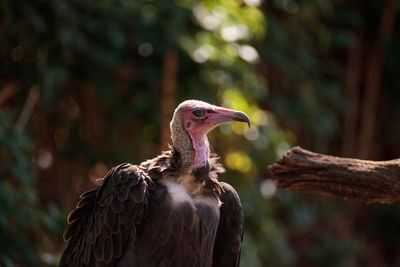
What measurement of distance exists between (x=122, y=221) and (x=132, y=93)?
10.9ft

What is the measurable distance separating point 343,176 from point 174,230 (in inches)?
37.6

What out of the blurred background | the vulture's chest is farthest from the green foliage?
the vulture's chest

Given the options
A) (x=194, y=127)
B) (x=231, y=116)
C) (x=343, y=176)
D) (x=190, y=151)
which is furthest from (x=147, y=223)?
(x=343, y=176)

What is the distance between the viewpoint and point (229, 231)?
3779 mm

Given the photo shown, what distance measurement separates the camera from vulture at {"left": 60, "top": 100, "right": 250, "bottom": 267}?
3.47 meters

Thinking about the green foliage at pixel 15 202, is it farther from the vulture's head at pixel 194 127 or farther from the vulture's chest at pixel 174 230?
the vulture's head at pixel 194 127

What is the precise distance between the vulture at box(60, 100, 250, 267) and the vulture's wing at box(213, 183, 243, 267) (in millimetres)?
113

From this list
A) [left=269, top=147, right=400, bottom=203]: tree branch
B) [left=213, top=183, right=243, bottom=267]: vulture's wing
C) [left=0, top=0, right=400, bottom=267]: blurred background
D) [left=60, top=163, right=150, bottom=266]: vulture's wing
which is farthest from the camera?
[left=0, top=0, right=400, bottom=267]: blurred background

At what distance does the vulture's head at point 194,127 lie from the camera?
3.52m

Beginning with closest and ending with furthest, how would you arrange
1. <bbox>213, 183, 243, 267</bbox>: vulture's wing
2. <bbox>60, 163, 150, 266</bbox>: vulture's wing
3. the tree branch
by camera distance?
the tree branch → <bbox>60, 163, 150, 266</bbox>: vulture's wing → <bbox>213, 183, 243, 267</bbox>: vulture's wing

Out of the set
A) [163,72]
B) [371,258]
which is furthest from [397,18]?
[163,72]

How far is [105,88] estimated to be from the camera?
631 centimetres

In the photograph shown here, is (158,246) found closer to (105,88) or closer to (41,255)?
(41,255)

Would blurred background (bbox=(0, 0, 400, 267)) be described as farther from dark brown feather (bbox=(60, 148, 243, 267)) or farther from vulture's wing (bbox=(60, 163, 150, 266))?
dark brown feather (bbox=(60, 148, 243, 267))
